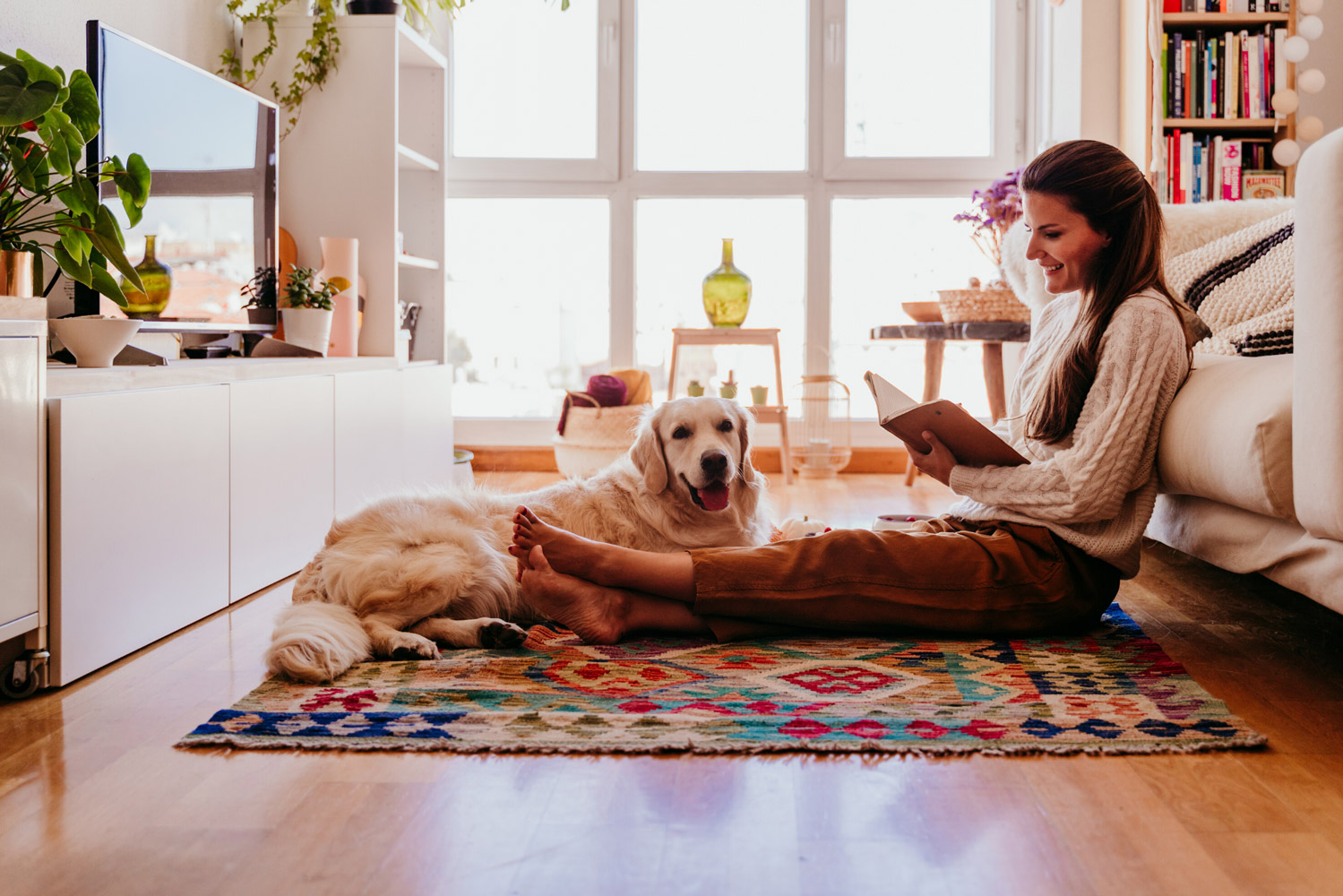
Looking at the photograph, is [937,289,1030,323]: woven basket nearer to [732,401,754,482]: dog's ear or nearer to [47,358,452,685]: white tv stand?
[732,401,754,482]: dog's ear

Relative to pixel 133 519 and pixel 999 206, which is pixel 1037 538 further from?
pixel 999 206

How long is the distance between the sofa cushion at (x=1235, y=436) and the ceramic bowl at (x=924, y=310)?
278cm

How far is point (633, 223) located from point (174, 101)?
3.07 m

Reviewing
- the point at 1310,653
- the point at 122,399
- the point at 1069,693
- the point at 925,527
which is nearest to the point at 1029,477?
the point at 925,527

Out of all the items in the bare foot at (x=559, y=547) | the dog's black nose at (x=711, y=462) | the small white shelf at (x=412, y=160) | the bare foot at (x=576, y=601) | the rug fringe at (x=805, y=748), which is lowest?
the rug fringe at (x=805, y=748)

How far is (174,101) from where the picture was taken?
2637mm

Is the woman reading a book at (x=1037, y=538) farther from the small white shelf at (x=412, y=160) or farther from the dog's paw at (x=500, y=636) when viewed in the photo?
the small white shelf at (x=412, y=160)

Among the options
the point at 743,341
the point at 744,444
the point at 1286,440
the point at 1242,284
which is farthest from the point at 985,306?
the point at 1286,440

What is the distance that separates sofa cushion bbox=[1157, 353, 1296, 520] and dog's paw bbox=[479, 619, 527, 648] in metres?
1.13

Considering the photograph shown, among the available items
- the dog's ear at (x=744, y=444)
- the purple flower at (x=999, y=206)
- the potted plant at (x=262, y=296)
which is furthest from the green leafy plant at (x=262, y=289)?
the purple flower at (x=999, y=206)

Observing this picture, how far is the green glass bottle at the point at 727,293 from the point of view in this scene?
4.89 metres

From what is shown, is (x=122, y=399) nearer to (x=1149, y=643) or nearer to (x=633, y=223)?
(x=1149, y=643)

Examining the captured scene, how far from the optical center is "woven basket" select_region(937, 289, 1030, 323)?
422 centimetres

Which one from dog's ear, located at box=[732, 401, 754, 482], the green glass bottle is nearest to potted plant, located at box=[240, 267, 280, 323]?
dog's ear, located at box=[732, 401, 754, 482]
